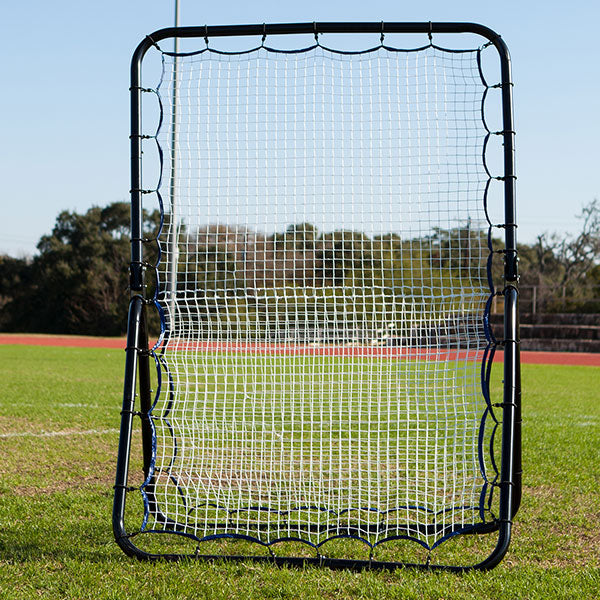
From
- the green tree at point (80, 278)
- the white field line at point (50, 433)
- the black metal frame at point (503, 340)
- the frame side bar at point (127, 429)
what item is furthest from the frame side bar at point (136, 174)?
the green tree at point (80, 278)

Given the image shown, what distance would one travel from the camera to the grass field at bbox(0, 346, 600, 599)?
114 inches

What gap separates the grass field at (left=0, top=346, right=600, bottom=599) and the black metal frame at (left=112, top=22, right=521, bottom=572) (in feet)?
0.31

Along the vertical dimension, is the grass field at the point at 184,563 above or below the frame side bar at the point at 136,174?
below

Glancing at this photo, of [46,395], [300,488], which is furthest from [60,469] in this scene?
[46,395]

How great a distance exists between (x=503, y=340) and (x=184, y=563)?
1.79 m

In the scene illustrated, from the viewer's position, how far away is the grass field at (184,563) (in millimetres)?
2900

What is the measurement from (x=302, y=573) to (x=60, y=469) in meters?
2.64

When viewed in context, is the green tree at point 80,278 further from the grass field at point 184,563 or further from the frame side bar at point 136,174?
the frame side bar at point 136,174

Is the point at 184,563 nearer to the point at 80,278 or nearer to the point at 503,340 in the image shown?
the point at 503,340

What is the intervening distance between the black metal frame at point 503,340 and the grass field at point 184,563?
0.10 metres

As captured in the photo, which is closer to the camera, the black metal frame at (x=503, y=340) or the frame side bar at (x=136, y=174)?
the black metal frame at (x=503, y=340)

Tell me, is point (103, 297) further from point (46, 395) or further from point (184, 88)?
point (184, 88)

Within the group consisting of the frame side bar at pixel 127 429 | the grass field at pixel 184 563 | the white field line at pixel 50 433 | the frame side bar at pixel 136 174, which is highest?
the frame side bar at pixel 136 174

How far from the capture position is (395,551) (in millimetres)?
3447
